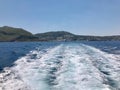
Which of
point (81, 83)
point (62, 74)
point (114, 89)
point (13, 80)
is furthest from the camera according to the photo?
point (62, 74)

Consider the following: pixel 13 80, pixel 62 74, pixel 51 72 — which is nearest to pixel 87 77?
pixel 62 74

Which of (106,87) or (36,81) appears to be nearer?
(106,87)

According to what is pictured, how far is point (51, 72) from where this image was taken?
20.0 m

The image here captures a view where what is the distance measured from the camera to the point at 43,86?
50.4ft

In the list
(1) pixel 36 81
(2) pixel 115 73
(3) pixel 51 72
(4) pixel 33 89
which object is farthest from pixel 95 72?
(4) pixel 33 89

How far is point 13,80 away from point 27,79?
0.90 metres

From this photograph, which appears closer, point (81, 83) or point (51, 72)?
point (81, 83)

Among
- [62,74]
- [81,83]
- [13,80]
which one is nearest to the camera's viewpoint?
[81,83]

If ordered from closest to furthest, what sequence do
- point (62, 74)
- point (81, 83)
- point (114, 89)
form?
point (114, 89) < point (81, 83) < point (62, 74)

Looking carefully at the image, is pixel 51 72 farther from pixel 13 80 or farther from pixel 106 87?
pixel 106 87

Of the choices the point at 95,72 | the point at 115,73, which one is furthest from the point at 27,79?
the point at 115,73

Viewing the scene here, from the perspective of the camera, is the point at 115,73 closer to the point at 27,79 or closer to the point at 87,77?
the point at 87,77

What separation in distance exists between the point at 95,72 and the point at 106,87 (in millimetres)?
5095

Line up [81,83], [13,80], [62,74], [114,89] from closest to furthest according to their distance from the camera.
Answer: [114,89] < [81,83] < [13,80] < [62,74]
